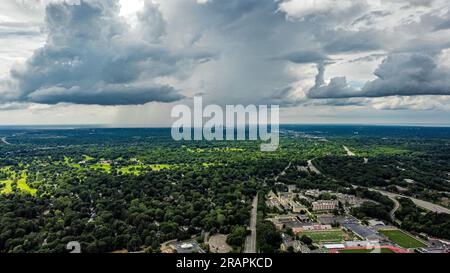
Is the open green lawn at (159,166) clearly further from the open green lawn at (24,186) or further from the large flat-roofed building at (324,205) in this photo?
the large flat-roofed building at (324,205)

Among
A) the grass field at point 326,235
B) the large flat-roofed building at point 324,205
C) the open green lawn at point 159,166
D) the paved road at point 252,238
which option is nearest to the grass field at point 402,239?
the grass field at point 326,235

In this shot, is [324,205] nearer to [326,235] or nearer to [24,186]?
[326,235]

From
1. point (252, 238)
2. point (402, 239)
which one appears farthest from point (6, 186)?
point (402, 239)

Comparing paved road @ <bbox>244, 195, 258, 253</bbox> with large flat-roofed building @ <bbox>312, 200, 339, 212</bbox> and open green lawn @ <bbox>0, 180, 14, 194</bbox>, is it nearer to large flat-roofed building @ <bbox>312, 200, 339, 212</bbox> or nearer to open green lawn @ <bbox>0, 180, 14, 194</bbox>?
large flat-roofed building @ <bbox>312, 200, 339, 212</bbox>

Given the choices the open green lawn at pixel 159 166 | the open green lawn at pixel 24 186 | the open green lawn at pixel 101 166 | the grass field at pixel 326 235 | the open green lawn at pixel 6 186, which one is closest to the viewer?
the grass field at pixel 326 235

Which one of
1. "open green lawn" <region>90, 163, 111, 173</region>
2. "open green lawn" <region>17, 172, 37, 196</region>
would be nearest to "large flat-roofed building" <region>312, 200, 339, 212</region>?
"open green lawn" <region>17, 172, 37, 196</region>

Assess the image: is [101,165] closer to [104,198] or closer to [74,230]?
[104,198]
